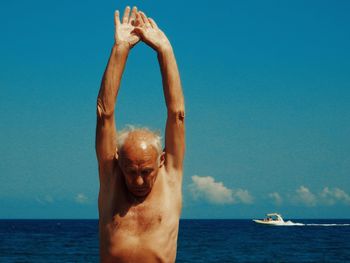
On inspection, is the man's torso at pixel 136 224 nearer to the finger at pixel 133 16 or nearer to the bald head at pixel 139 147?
the bald head at pixel 139 147

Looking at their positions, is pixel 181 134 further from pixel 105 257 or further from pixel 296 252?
pixel 296 252

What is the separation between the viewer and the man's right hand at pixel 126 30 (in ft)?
16.1

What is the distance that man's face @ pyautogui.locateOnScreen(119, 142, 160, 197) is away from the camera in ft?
14.4

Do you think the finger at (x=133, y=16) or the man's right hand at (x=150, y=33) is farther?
the finger at (x=133, y=16)

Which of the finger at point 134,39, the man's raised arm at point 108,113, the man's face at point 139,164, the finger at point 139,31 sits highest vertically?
the finger at point 139,31

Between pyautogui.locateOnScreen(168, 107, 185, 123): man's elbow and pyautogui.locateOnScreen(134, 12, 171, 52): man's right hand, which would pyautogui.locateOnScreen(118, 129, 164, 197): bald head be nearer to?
pyautogui.locateOnScreen(168, 107, 185, 123): man's elbow

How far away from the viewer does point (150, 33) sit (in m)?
5.00

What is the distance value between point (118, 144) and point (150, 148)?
0.73 ft

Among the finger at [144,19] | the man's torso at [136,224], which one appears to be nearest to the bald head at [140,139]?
the man's torso at [136,224]

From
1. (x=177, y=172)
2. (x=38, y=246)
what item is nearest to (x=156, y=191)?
(x=177, y=172)

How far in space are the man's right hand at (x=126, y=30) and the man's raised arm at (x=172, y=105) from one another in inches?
5.2

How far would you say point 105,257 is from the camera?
4.61 m

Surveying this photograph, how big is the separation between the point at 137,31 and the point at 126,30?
77mm

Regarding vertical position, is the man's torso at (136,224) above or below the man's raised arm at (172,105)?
below
